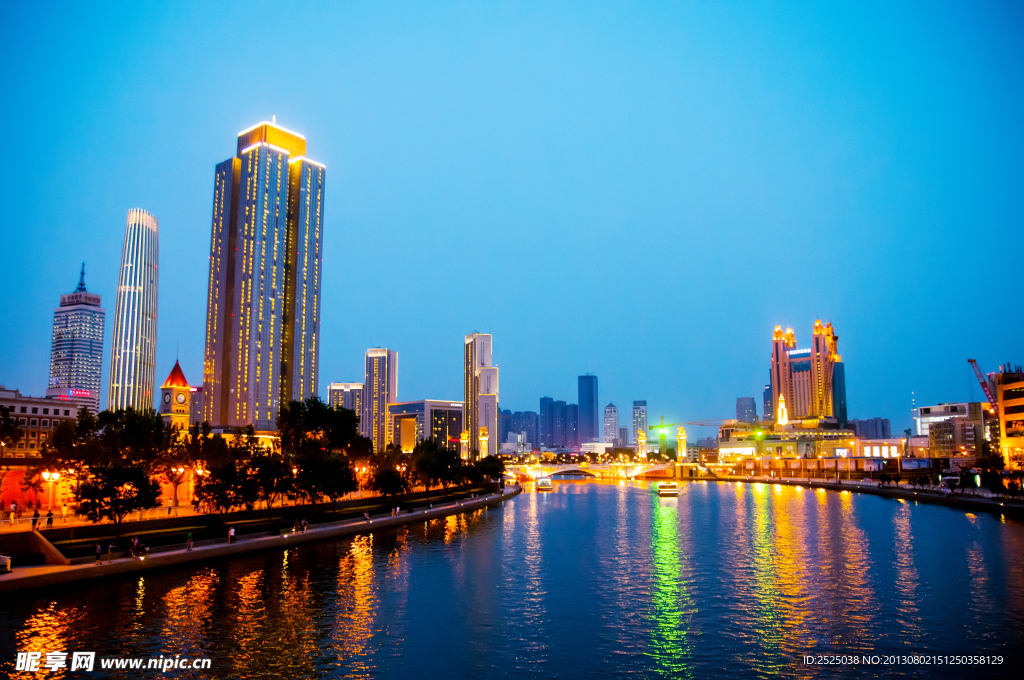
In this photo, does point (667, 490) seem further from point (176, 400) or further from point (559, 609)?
point (559, 609)

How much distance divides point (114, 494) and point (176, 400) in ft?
179

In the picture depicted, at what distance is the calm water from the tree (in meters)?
7.92

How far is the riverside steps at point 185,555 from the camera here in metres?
35.5

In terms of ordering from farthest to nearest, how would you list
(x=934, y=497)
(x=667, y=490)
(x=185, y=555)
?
(x=667, y=490)
(x=934, y=497)
(x=185, y=555)

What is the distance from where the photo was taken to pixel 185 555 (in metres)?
44.5

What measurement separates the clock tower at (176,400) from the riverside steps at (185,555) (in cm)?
3934

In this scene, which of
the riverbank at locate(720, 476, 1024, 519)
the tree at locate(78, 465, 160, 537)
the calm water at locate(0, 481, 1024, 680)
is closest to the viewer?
the calm water at locate(0, 481, 1024, 680)

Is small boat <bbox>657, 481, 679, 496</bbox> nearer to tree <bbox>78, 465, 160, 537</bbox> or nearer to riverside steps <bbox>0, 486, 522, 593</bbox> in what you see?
riverside steps <bbox>0, 486, 522, 593</bbox>

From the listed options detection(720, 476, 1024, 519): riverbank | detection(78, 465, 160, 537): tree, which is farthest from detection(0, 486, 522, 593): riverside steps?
detection(720, 476, 1024, 519): riverbank

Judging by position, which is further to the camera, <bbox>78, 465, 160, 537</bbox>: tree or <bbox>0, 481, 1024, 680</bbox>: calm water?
<bbox>78, 465, 160, 537</bbox>: tree

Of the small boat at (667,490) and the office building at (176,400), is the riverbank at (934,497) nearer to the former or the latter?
the small boat at (667,490)

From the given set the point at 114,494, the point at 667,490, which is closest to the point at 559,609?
the point at 114,494

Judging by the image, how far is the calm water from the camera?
26.8 metres

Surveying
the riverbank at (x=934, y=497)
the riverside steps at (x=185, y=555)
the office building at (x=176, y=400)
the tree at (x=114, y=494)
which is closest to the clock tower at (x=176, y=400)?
the office building at (x=176, y=400)
